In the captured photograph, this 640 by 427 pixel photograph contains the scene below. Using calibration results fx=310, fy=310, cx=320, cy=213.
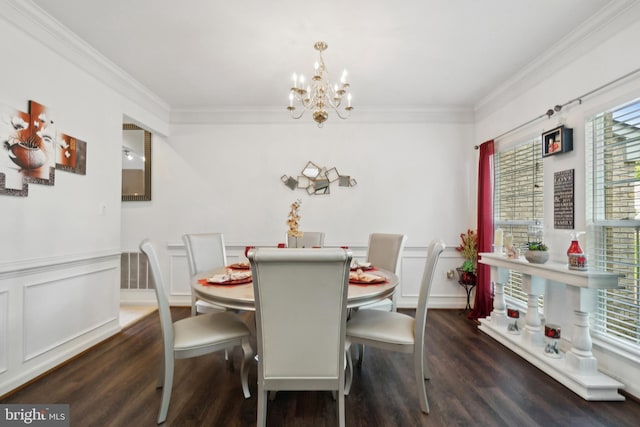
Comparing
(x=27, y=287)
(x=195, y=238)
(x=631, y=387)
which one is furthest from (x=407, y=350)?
(x=27, y=287)

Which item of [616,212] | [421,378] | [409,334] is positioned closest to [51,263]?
[409,334]

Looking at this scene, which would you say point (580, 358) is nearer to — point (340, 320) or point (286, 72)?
point (340, 320)

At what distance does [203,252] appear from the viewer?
2805mm

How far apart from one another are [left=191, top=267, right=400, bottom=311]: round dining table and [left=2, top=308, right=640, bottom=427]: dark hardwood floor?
27.1 inches

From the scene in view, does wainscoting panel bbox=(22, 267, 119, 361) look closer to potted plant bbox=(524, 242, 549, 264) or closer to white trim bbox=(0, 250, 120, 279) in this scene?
white trim bbox=(0, 250, 120, 279)

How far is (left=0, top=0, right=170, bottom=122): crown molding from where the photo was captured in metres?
2.08

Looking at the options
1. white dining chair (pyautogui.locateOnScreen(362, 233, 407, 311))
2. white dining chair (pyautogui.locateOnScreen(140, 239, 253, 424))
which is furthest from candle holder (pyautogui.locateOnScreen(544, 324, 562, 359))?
white dining chair (pyautogui.locateOnScreen(140, 239, 253, 424))

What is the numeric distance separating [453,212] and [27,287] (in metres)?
4.25

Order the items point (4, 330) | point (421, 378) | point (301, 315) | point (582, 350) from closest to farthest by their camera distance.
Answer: point (301, 315) < point (421, 378) < point (4, 330) < point (582, 350)

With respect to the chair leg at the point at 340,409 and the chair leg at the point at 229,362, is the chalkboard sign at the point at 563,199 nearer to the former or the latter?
the chair leg at the point at 340,409

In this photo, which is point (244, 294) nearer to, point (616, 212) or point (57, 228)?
point (57, 228)

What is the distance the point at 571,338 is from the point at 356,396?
5.97 feet

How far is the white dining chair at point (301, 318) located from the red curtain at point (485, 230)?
266 centimetres

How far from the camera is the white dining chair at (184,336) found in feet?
5.62
